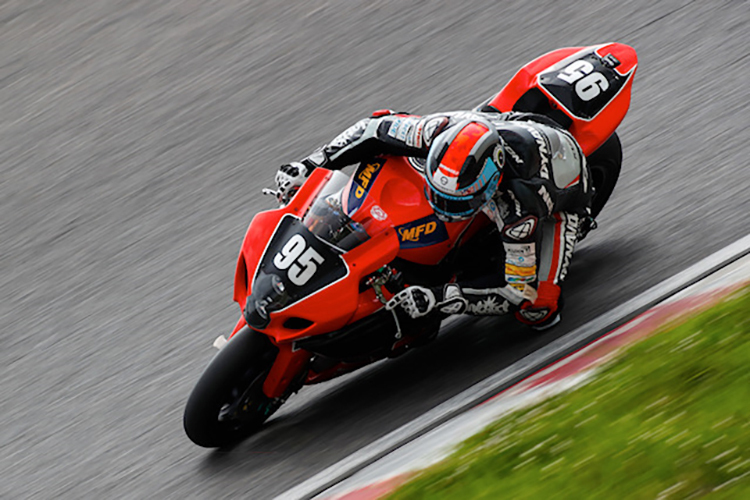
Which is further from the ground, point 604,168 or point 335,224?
point 335,224

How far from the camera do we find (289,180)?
189 inches

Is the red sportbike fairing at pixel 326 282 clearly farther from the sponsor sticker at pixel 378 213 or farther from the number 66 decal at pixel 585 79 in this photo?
the number 66 decal at pixel 585 79

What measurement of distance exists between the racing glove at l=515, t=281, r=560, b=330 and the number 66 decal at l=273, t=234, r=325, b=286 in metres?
1.10

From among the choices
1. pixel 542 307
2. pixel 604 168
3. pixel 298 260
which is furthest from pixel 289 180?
pixel 604 168

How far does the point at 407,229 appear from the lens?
4547 mm

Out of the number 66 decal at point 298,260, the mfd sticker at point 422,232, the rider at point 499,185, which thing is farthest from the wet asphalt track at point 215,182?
the number 66 decal at point 298,260

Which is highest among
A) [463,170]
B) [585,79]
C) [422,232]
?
[463,170]

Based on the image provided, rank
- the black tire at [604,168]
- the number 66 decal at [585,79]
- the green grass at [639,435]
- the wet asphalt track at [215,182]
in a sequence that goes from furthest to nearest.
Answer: the black tire at [604,168], the number 66 decal at [585,79], the wet asphalt track at [215,182], the green grass at [639,435]

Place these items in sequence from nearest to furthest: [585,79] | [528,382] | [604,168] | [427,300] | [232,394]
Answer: [528,382], [427,300], [232,394], [585,79], [604,168]

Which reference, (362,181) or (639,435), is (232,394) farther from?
(639,435)

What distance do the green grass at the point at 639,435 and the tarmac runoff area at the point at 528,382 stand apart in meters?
0.13

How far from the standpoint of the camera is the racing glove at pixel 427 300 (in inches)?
172

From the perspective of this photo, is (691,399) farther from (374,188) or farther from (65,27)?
(65,27)

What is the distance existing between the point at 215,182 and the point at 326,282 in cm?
286
